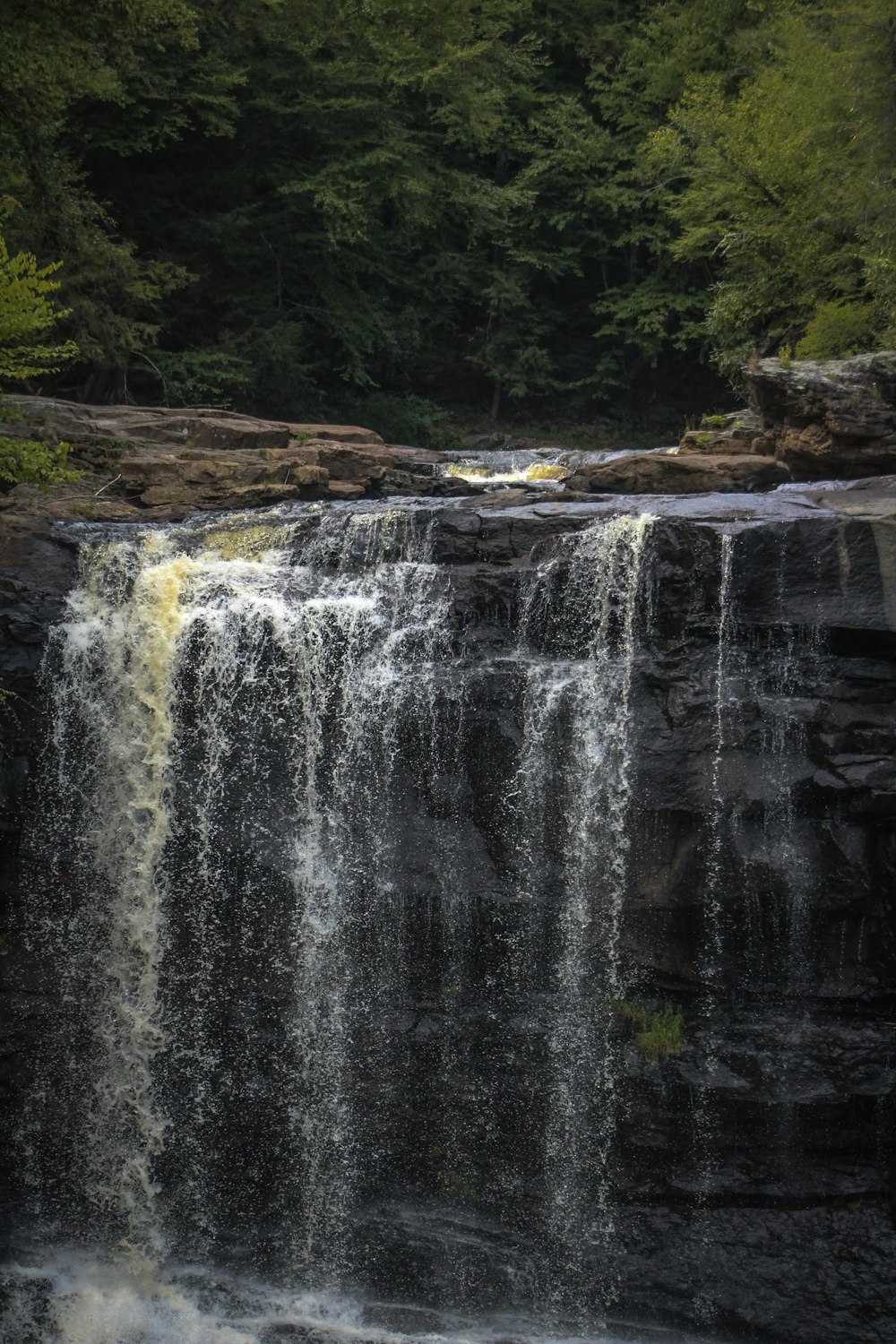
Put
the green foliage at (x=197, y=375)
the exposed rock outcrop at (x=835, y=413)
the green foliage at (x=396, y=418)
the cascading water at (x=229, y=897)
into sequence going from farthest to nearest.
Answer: the green foliage at (x=396, y=418) → the green foliage at (x=197, y=375) → the exposed rock outcrop at (x=835, y=413) → the cascading water at (x=229, y=897)

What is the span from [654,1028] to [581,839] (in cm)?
156

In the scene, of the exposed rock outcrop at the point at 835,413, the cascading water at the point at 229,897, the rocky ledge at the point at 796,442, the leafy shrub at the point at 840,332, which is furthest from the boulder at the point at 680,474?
the cascading water at the point at 229,897

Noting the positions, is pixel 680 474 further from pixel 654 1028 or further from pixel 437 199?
pixel 437 199

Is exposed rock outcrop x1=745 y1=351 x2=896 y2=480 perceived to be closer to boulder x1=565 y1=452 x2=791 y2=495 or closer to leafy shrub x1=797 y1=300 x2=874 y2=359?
boulder x1=565 y1=452 x2=791 y2=495

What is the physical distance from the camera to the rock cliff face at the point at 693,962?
8.38 metres

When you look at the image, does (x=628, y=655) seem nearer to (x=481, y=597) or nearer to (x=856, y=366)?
(x=481, y=597)

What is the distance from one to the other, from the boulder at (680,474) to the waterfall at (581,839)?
255 cm

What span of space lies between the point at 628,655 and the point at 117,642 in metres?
4.49

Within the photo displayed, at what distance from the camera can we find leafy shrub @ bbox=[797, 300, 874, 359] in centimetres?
1388

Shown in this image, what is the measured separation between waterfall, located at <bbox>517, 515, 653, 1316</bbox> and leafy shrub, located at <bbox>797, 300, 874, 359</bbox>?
5944 millimetres

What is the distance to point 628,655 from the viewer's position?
935cm

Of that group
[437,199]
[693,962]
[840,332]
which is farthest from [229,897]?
[437,199]

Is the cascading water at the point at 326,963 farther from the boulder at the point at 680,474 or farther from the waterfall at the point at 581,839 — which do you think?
the boulder at the point at 680,474

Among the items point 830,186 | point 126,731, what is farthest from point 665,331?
point 126,731
